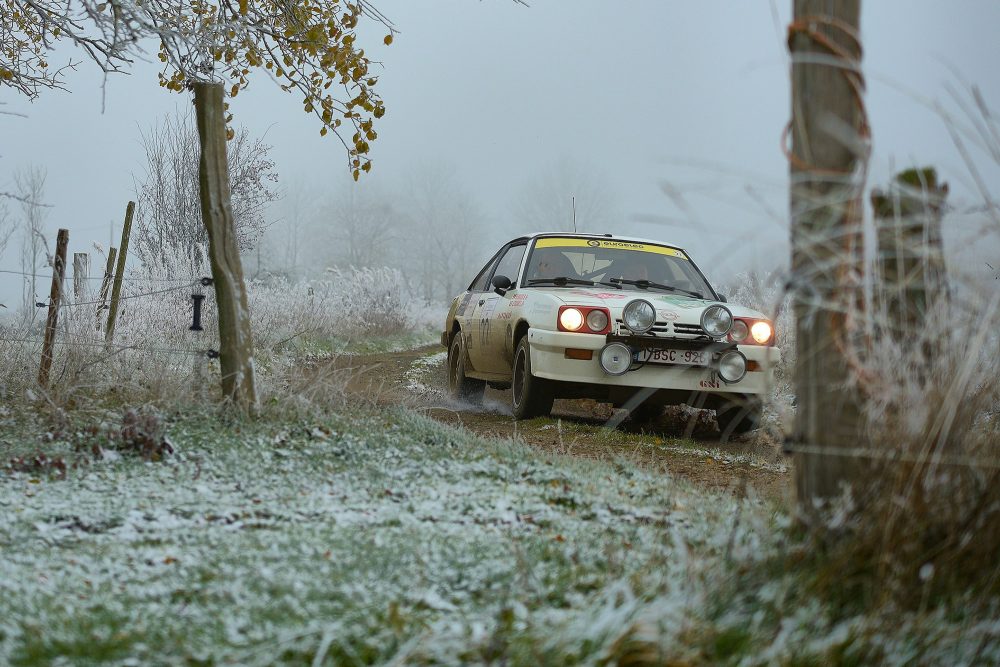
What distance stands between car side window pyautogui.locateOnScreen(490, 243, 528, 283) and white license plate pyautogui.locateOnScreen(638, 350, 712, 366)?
5.90ft

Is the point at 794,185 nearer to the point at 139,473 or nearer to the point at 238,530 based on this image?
the point at 238,530

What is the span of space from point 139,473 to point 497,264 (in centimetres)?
504

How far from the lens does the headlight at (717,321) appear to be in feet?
23.6

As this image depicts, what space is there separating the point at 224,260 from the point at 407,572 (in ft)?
12.0

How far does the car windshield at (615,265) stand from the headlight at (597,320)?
3.37 ft

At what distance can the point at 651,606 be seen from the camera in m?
2.56

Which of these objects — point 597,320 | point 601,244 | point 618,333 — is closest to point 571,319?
point 597,320

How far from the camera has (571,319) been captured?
23.5 ft

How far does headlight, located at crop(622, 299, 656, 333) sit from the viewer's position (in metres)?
7.09

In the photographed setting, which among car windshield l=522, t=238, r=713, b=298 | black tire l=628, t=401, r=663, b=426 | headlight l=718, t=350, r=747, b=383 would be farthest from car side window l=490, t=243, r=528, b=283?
headlight l=718, t=350, r=747, b=383

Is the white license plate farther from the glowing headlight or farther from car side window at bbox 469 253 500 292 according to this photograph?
car side window at bbox 469 253 500 292

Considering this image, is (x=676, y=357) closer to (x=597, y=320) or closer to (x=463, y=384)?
(x=597, y=320)

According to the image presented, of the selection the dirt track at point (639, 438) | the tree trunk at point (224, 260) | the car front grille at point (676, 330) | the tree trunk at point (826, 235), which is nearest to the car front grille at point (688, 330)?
the car front grille at point (676, 330)

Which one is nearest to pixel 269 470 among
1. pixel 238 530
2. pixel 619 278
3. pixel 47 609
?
pixel 238 530
